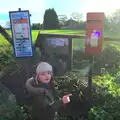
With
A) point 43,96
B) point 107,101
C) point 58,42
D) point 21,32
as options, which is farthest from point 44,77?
point 58,42

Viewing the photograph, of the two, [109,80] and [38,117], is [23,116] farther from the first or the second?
[109,80]

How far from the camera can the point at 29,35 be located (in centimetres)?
475

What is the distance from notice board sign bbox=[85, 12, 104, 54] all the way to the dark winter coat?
4.07 feet

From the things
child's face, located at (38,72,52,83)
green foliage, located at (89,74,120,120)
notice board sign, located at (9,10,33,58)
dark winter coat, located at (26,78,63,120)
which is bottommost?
green foliage, located at (89,74,120,120)

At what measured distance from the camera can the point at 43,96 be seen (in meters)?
3.19

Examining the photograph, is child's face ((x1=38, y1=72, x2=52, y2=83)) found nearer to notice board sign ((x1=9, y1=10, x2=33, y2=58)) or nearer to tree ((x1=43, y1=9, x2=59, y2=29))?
notice board sign ((x1=9, y1=10, x2=33, y2=58))

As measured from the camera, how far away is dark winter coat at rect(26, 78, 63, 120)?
125 inches

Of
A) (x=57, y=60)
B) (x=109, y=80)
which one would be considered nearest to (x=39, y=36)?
(x=57, y=60)

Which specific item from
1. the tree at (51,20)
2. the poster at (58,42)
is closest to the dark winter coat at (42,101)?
the poster at (58,42)

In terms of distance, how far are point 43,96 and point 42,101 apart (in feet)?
0.19

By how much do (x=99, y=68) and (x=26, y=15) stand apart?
2.20 meters

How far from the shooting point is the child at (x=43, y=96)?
3186 millimetres

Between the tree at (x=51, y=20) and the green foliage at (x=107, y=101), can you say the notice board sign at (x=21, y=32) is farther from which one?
the tree at (x=51, y=20)

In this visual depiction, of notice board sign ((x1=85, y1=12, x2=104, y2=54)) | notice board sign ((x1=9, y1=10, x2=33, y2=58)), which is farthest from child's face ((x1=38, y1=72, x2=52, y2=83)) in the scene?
notice board sign ((x1=9, y1=10, x2=33, y2=58))
